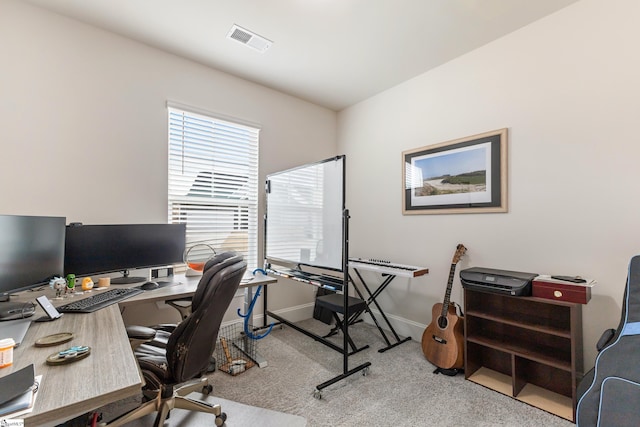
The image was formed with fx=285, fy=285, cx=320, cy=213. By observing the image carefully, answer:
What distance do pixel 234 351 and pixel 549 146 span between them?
128 inches

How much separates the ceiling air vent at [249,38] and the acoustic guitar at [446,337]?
2.61m

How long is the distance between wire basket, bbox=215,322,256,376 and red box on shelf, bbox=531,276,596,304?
2.32 m

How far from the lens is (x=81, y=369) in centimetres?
94

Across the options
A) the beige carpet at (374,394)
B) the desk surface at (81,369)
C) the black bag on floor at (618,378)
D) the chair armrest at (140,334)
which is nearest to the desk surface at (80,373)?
the desk surface at (81,369)

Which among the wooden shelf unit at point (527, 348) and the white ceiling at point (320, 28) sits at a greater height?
the white ceiling at point (320, 28)

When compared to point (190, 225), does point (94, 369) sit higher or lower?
lower

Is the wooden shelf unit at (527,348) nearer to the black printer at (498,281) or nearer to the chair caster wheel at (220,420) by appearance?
the black printer at (498,281)

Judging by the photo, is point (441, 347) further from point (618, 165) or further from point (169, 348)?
point (169, 348)

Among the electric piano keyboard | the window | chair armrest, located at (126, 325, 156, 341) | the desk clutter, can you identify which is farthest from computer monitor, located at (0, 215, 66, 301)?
the electric piano keyboard

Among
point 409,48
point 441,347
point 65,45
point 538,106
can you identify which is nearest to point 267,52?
point 409,48

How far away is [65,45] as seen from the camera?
2.27 m

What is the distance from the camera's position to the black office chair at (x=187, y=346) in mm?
1473

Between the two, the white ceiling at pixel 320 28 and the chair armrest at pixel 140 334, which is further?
the white ceiling at pixel 320 28

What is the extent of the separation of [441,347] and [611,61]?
2471 mm
